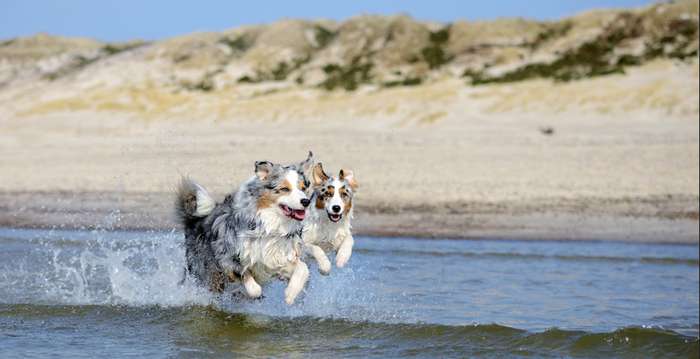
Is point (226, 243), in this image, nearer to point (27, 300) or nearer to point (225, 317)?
point (225, 317)

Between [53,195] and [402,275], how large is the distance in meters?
9.24

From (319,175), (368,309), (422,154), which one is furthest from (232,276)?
(422,154)

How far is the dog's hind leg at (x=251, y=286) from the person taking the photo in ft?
26.4

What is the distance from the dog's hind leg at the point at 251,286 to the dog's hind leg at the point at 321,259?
726mm

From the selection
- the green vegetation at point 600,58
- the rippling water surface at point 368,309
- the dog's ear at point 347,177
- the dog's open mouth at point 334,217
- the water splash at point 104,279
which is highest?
the green vegetation at point 600,58

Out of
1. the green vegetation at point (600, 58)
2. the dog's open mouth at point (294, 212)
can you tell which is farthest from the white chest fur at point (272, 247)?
the green vegetation at point (600, 58)

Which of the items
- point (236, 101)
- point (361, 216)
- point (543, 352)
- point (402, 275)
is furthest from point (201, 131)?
point (543, 352)

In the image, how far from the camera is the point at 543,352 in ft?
24.6

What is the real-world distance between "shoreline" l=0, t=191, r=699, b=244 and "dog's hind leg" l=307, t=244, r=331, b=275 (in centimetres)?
644

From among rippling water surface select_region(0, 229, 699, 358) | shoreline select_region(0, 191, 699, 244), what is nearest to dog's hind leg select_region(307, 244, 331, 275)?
rippling water surface select_region(0, 229, 699, 358)

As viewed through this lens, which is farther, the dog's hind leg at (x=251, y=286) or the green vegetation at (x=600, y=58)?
the green vegetation at (x=600, y=58)

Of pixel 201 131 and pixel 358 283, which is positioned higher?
pixel 201 131

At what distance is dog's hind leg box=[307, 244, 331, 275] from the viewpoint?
28.3ft

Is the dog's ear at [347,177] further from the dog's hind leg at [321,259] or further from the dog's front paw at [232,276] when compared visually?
the dog's front paw at [232,276]
